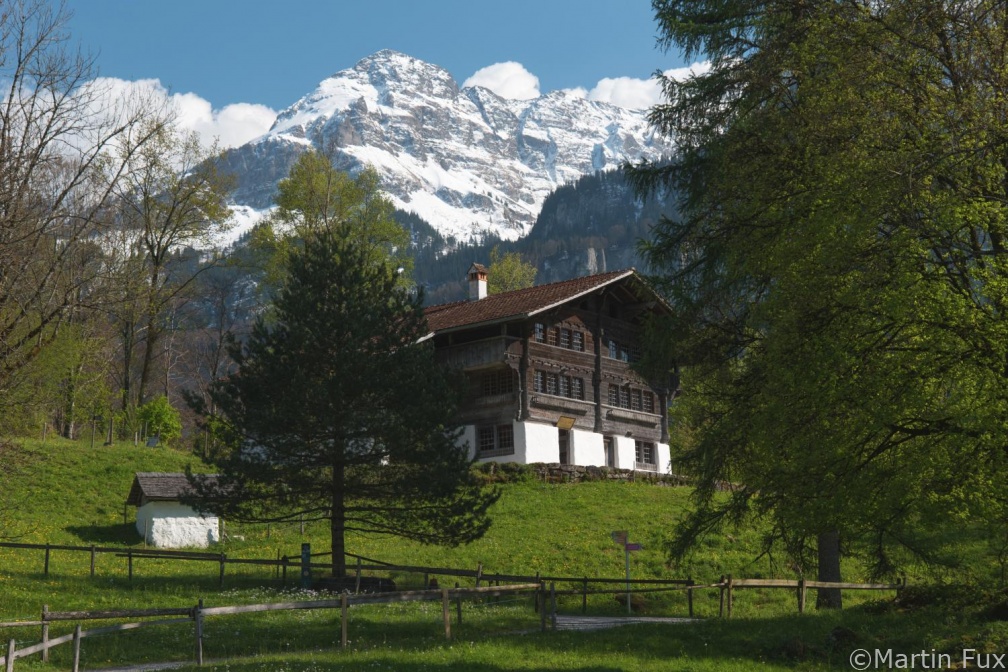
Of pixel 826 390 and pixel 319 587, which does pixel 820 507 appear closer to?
pixel 826 390

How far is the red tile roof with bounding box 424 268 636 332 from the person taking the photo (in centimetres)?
4978

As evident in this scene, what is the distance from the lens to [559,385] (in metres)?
52.9

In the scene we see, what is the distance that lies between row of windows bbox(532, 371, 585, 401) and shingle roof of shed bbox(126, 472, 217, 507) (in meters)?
18.0

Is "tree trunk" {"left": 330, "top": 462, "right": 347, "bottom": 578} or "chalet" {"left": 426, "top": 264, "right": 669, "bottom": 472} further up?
"chalet" {"left": 426, "top": 264, "right": 669, "bottom": 472}

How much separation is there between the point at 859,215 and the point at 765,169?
409 centimetres

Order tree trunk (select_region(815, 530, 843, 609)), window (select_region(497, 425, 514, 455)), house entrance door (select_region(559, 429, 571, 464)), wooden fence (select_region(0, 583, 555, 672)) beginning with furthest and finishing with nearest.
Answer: house entrance door (select_region(559, 429, 571, 464)) < window (select_region(497, 425, 514, 455)) < tree trunk (select_region(815, 530, 843, 609)) < wooden fence (select_region(0, 583, 555, 672))

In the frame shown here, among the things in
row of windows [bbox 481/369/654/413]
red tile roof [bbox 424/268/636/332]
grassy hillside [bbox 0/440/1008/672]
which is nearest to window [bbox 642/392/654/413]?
row of windows [bbox 481/369/654/413]

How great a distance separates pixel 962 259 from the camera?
15680mm

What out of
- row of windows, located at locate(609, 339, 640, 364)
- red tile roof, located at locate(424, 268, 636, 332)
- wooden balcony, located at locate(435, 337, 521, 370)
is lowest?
wooden balcony, located at locate(435, 337, 521, 370)

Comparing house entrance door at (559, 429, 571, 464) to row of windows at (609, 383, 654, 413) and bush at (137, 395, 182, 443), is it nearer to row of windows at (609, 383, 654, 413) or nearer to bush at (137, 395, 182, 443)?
row of windows at (609, 383, 654, 413)

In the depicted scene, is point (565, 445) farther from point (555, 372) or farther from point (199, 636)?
point (199, 636)

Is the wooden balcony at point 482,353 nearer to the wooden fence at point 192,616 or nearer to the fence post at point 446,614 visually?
the wooden fence at point 192,616

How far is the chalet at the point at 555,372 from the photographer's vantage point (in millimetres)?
50594

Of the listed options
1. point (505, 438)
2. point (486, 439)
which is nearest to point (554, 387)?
point (505, 438)
